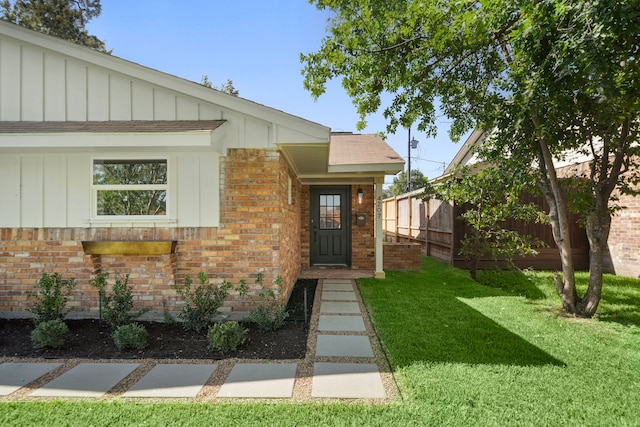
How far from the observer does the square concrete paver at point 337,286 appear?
6.91 m

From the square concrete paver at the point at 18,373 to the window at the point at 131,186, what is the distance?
6.89 feet

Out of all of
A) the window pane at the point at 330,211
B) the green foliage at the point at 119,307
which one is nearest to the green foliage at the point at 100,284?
the green foliage at the point at 119,307

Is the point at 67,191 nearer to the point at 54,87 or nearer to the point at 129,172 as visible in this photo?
the point at 129,172

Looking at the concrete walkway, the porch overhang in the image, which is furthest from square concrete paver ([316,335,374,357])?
the porch overhang

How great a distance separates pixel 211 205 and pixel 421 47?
13.1 feet

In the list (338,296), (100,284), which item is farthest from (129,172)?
(338,296)

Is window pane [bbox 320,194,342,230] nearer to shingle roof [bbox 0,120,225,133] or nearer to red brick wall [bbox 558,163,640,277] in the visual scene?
shingle roof [bbox 0,120,225,133]

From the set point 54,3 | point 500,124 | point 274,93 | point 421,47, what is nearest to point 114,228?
point 421,47

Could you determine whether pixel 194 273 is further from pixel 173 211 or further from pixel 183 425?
pixel 183 425

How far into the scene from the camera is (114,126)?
4.53m

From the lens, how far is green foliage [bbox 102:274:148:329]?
4.46 metres

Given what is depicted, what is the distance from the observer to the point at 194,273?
4.92m

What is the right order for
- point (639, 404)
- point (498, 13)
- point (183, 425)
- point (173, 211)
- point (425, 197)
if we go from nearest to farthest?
1. point (183, 425)
2. point (639, 404)
3. point (498, 13)
4. point (173, 211)
5. point (425, 197)

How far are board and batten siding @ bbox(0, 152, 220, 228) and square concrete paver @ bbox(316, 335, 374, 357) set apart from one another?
2.48 metres
